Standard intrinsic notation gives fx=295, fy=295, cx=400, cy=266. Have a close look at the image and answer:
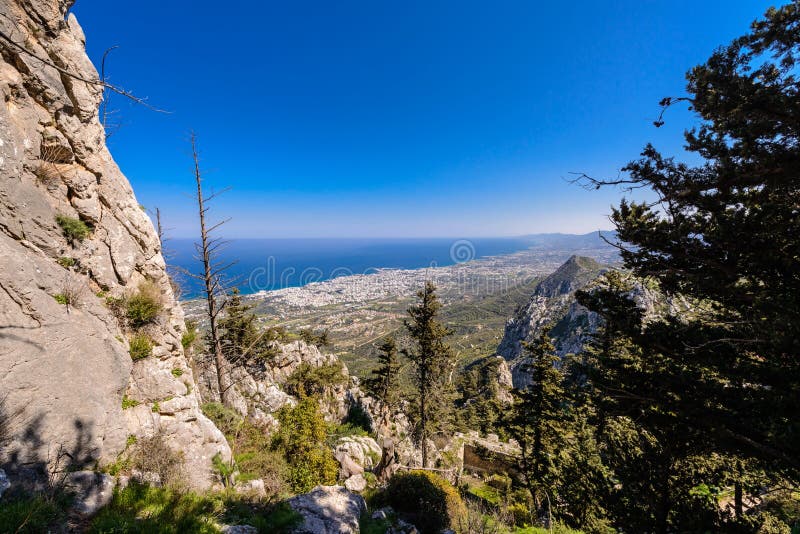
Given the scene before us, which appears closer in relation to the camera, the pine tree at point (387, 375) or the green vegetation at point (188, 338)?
the green vegetation at point (188, 338)

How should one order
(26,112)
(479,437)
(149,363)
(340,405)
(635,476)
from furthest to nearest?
1. (479,437)
2. (340,405)
3. (635,476)
4. (149,363)
5. (26,112)

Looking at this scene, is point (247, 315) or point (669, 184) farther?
point (247, 315)

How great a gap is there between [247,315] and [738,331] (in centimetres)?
2404

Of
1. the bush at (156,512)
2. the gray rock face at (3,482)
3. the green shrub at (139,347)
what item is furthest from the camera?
the green shrub at (139,347)

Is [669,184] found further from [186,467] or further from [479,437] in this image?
[479,437]

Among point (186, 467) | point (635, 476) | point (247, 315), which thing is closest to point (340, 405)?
point (247, 315)

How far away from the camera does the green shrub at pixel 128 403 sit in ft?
21.8

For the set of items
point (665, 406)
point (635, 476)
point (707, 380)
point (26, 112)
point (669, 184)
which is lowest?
point (635, 476)

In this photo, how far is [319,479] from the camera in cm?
1048

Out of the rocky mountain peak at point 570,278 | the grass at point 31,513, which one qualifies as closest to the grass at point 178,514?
the grass at point 31,513

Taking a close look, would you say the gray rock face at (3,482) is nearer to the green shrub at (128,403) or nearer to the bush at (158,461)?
the bush at (158,461)

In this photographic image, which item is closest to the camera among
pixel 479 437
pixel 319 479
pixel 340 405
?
pixel 319 479

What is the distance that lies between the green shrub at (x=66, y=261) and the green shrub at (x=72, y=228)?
1.57 feet

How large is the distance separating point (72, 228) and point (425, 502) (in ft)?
39.0
